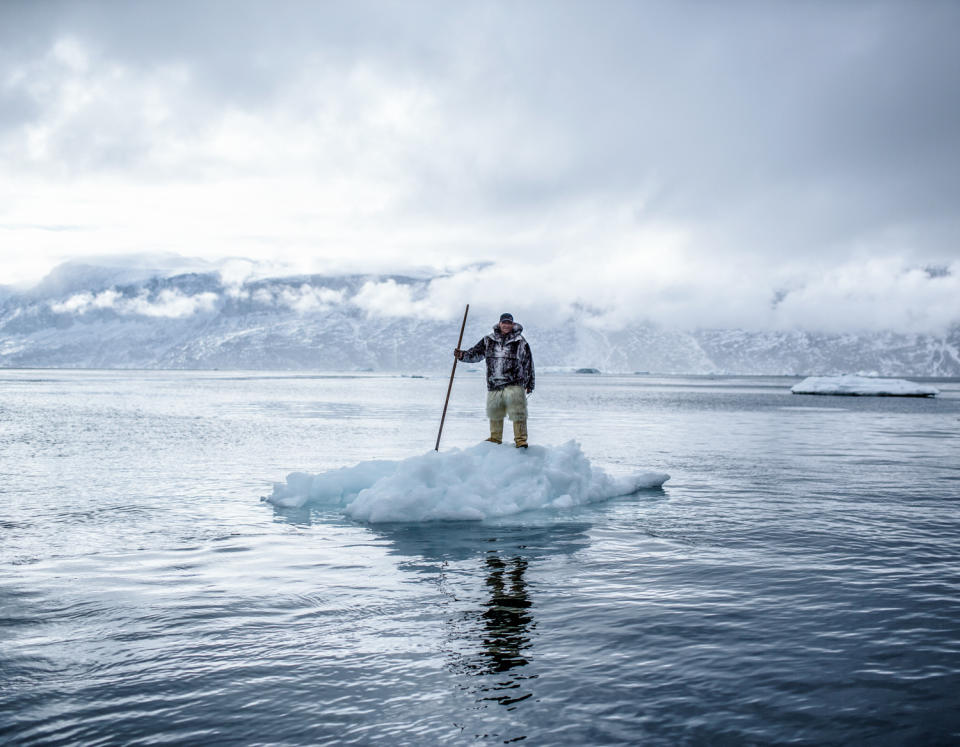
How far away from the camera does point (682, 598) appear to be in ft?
25.8

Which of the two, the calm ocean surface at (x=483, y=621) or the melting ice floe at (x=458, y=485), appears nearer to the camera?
the calm ocean surface at (x=483, y=621)

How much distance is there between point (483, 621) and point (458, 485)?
19.6 ft

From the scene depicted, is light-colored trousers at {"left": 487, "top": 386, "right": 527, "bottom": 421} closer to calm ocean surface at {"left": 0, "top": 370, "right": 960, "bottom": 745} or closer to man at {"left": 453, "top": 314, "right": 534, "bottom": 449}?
man at {"left": 453, "top": 314, "right": 534, "bottom": 449}

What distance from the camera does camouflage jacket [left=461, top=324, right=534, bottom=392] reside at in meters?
14.1

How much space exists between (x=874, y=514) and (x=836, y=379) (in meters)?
98.4

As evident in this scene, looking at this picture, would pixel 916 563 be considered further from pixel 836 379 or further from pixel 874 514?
pixel 836 379

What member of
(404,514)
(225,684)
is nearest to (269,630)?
(225,684)

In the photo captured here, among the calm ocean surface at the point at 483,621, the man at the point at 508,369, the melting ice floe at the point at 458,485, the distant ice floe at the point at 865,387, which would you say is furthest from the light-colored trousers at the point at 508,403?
the distant ice floe at the point at 865,387

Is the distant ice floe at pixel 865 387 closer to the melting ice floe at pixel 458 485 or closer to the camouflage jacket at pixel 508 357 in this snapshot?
the melting ice floe at pixel 458 485

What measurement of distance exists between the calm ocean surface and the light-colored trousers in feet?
6.85

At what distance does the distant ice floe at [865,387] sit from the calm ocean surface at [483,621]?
87.9 m

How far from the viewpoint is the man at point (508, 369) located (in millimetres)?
14055

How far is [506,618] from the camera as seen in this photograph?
7.13 metres

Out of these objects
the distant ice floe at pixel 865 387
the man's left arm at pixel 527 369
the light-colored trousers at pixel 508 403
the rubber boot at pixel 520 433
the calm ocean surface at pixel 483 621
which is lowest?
the distant ice floe at pixel 865 387
